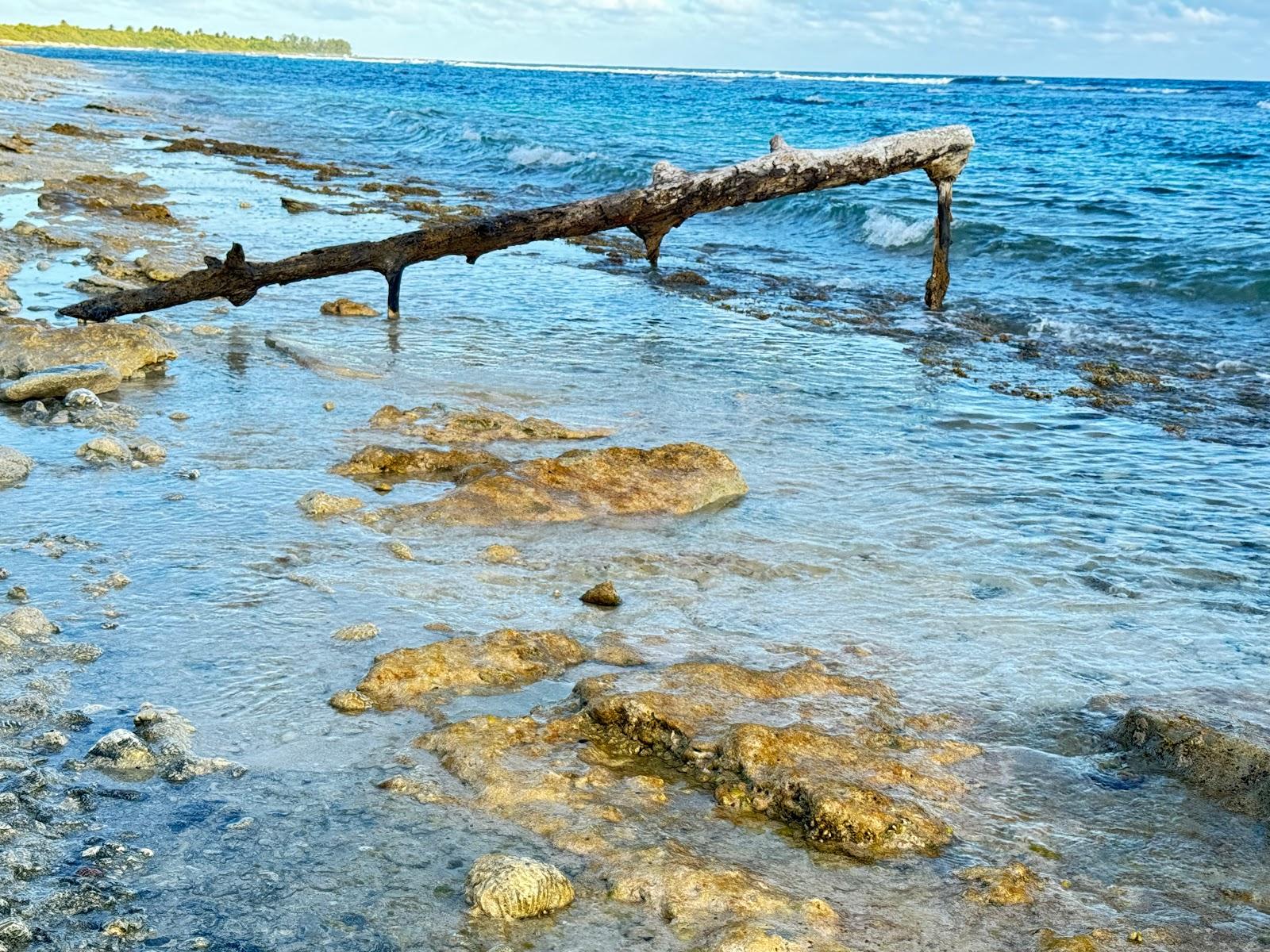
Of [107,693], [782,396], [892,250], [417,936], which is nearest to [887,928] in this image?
[417,936]

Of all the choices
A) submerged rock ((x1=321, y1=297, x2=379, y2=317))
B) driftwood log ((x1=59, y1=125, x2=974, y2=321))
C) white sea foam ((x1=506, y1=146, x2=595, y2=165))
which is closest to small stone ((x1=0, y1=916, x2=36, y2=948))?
driftwood log ((x1=59, y1=125, x2=974, y2=321))

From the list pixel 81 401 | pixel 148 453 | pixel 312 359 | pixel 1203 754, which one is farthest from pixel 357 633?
pixel 312 359

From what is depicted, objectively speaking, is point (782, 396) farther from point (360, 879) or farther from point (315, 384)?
point (360, 879)

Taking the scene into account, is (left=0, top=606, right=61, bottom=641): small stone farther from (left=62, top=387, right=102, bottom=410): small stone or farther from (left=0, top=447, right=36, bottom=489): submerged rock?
(left=62, top=387, right=102, bottom=410): small stone

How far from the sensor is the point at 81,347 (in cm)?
727

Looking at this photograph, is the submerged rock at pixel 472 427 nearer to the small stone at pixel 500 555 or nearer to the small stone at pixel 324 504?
the small stone at pixel 324 504

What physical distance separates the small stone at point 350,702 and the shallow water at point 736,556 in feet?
0.17

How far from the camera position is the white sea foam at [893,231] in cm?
1644

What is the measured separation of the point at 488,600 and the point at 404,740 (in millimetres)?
1064

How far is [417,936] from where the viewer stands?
8.17ft

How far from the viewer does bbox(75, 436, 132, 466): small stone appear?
18.6ft

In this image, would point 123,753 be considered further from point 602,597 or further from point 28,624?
point 602,597

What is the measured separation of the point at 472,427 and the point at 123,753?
369cm

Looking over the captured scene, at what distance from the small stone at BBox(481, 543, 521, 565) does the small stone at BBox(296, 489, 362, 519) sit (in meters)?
0.77
